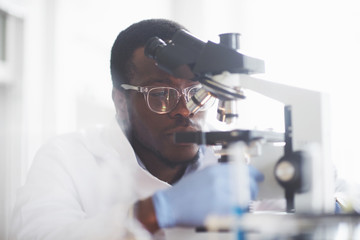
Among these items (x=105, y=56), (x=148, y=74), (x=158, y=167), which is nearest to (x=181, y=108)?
(x=148, y=74)

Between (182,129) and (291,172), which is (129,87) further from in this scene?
(291,172)

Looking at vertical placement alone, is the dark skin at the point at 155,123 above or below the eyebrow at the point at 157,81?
below

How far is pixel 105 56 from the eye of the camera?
3.02 m

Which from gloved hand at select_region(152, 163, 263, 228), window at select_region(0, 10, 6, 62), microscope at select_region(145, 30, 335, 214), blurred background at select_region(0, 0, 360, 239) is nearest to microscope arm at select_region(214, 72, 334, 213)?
microscope at select_region(145, 30, 335, 214)

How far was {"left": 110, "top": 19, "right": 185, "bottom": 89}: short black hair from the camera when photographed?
5.45 feet

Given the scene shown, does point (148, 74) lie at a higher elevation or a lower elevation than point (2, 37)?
lower

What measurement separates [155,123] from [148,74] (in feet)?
0.58

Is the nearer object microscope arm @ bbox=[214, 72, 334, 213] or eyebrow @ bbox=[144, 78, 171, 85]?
microscope arm @ bbox=[214, 72, 334, 213]

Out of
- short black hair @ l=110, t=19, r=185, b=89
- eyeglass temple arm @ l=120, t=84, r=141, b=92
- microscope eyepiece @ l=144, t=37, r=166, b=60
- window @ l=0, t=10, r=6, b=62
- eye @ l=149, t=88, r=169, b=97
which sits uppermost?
window @ l=0, t=10, r=6, b=62

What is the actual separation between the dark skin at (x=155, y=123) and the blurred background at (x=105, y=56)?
1.70 feet

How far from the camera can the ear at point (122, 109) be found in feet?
5.58

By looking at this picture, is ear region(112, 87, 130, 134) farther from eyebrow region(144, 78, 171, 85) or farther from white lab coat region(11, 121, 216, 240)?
eyebrow region(144, 78, 171, 85)

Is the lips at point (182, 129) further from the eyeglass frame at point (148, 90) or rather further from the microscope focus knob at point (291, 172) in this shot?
the microscope focus knob at point (291, 172)

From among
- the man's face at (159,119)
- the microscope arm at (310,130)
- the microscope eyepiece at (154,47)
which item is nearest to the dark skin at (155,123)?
the man's face at (159,119)
